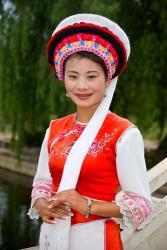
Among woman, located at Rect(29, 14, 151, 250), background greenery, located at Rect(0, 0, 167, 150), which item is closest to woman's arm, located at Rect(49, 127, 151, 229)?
woman, located at Rect(29, 14, 151, 250)

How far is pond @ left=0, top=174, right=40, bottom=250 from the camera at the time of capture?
17.6 ft

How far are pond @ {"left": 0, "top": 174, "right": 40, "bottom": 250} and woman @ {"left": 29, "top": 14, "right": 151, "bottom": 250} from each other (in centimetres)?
430

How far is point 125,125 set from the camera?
1082 millimetres

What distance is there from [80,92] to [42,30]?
5.24 m

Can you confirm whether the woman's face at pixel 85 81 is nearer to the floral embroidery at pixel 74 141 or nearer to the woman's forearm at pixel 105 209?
the floral embroidery at pixel 74 141

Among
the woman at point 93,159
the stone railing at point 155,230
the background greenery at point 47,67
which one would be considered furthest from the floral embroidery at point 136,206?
the background greenery at point 47,67

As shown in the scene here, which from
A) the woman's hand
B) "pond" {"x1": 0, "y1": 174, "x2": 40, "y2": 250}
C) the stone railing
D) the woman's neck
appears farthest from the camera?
"pond" {"x1": 0, "y1": 174, "x2": 40, "y2": 250}

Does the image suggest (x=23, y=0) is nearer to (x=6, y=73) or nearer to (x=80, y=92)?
(x=6, y=73)

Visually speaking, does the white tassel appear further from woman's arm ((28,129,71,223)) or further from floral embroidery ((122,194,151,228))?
floral embroidery ((122,194,151,228))

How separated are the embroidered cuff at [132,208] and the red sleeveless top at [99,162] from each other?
0.15ft

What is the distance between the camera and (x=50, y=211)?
1.10 metres

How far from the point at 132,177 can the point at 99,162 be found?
84mm

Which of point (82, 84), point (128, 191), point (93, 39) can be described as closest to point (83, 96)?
point (82, 84)

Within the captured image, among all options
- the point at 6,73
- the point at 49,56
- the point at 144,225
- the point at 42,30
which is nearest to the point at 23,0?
the point at 42,30
